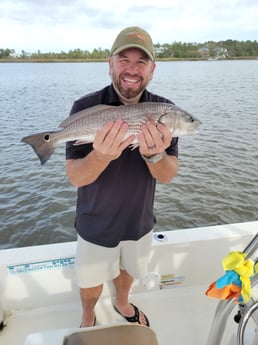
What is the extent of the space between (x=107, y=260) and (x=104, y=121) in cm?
99

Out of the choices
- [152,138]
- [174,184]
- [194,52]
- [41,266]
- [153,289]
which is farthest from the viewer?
[194,52]

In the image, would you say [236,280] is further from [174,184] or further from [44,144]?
[174,184]

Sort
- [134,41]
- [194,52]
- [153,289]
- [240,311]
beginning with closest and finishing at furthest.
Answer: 1. [240,311]
2. [134,41]
3. [153,289]
4. [194,52]

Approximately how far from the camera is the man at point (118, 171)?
179cm

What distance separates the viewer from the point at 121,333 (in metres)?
1.37

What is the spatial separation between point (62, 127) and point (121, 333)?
1236 millimetres

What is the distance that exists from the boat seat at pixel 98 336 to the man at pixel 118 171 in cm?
71

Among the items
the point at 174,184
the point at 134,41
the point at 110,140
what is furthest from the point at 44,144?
the point at 174,184

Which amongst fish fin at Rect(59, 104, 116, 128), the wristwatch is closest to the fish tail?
fish fin at Rect(59, 104, 116, 128)

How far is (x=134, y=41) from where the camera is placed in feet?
6.21

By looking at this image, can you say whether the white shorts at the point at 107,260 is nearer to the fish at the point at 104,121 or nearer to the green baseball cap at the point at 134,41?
the fish at the point at 104,121

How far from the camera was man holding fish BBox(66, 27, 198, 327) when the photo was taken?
178cm

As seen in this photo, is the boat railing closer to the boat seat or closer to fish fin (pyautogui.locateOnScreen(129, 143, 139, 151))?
the boat seat

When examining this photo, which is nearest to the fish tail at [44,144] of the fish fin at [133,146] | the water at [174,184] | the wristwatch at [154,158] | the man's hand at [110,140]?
the man's hand at [110,140]
